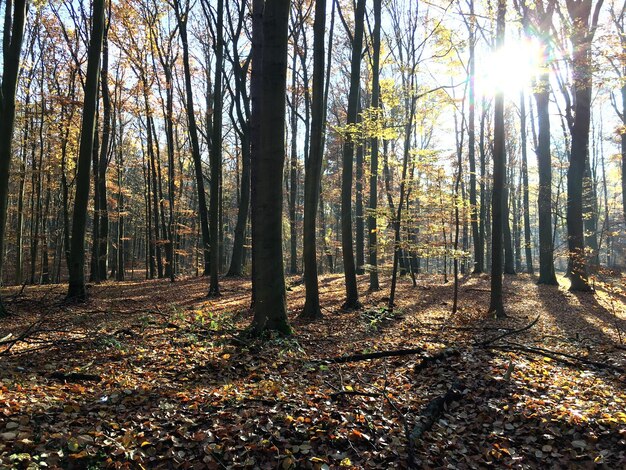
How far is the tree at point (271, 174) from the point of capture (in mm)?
6582

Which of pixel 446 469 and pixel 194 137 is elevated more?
pixel 194 137

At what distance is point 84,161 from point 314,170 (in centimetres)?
597

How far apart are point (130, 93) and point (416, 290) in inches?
653

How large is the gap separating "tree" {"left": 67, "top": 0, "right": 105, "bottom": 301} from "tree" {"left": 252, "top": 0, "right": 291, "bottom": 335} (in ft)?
19.2

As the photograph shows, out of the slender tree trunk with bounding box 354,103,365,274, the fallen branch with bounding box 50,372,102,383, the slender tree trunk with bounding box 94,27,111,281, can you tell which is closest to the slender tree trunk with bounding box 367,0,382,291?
the slender tree trunk with bounding box 354,103,365,274

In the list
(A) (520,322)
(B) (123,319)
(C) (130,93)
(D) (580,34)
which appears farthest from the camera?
(C) (130,93)

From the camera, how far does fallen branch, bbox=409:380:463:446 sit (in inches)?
156

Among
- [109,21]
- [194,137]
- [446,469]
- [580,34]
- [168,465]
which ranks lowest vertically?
[446,469]

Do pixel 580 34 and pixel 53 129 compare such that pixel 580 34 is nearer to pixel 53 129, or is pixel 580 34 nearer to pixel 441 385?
pixel 441 385

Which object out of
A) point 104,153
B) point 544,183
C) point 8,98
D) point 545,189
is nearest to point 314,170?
point 8,98

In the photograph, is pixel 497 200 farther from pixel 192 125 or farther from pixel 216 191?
pixel 192 125

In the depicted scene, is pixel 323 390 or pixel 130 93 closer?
pixel 323 390

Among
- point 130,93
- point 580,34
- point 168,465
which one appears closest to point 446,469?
point 168,465

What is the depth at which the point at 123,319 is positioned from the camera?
27.3 ft
